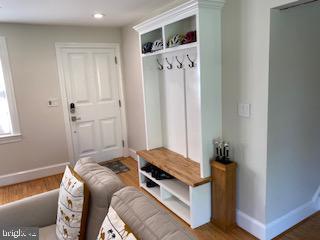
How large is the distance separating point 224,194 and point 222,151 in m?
0.38

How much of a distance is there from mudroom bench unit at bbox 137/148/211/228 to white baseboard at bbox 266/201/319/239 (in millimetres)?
561

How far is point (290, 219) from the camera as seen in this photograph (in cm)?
218

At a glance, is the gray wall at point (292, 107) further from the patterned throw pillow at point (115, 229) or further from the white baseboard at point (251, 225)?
the patterned throw pillow at point (115, 229)

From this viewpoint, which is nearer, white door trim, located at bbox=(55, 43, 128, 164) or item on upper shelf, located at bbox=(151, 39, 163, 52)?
item on upper shelf, located at bbox=(151, 39, 163, 52)

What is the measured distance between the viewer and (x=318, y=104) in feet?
7.20

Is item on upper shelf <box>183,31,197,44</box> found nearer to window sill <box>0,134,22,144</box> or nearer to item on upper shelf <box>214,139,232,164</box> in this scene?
item on upper shelf <box>214,139,232,164</box>

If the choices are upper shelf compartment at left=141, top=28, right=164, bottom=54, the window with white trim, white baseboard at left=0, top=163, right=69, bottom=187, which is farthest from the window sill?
upper shelf compartment at left=141, top=28, right=164, bottom=54

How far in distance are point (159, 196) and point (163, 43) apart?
1.73 metres

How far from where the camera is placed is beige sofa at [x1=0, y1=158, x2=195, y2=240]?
105 centimetres

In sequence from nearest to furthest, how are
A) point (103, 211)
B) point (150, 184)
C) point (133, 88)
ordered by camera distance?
point (103, 211), point (150, 184), point (133, 88)

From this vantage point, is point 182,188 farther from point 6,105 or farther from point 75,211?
point 6,105

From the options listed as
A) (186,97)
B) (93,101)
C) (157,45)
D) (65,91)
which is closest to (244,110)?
(186,97)

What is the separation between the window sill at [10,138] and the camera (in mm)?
3301

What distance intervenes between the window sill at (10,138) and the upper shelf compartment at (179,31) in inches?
99.4
